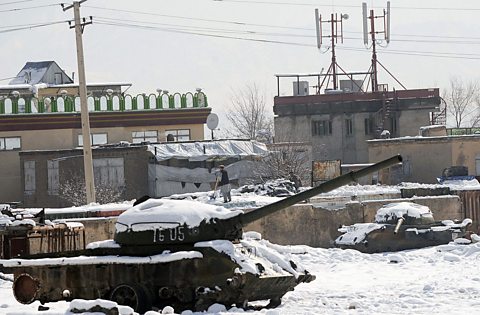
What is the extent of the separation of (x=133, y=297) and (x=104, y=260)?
0.76 m

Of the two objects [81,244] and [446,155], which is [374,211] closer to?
[81,244]

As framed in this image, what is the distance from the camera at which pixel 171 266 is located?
63.3ft

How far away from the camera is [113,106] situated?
62250 millimetres

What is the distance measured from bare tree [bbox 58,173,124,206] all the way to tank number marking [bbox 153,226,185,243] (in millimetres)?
33759

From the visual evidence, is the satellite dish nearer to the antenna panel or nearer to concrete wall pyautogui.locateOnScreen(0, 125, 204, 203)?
concrete wall pyautogui.locateOnScreen(0, 125, 204, 203)

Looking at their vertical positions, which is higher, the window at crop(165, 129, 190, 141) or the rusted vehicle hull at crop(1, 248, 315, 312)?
the window at crop(165, 129, 190, 141)

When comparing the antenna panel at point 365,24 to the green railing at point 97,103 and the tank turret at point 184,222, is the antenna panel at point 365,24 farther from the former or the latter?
the tank turret at point 184,222

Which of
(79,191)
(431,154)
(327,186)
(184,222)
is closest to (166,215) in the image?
(184,222)

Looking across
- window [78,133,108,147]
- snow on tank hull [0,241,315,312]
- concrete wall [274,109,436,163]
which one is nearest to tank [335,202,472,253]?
snow on tank hull [0,241,315,312]

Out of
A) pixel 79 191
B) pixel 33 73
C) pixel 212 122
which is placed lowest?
pixel 79 191

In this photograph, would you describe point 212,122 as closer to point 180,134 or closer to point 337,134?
point 180,134

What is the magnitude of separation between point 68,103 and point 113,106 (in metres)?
2.30

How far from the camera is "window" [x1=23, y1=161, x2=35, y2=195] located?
56.7 meters

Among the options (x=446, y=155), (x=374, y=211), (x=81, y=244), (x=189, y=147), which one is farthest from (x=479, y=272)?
(x=446, y=155)
